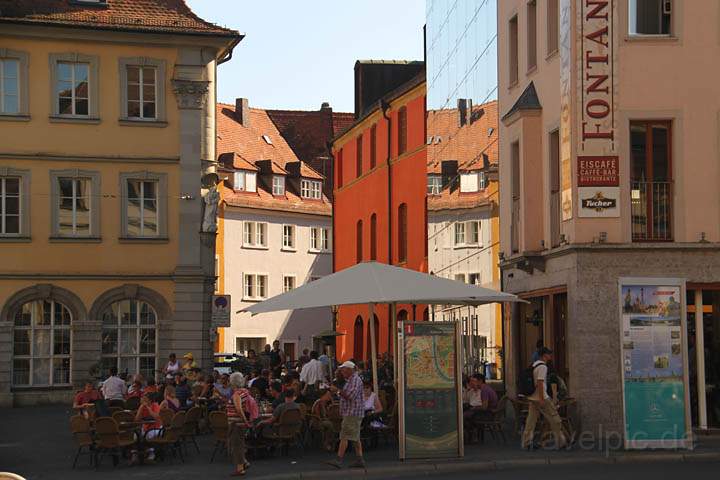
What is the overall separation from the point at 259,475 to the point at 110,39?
25.5 metres

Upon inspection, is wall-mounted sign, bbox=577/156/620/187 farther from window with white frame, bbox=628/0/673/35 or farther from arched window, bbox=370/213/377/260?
arched window, bbox=370/213/377/260

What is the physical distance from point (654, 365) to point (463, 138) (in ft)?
51.5

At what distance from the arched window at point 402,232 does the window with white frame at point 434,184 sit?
31.9ft

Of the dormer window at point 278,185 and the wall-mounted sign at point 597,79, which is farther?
the dormer window at point 278,185

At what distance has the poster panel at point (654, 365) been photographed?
2273cm

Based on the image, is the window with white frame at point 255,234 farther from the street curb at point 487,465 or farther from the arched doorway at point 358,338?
the street curb at point 487,465

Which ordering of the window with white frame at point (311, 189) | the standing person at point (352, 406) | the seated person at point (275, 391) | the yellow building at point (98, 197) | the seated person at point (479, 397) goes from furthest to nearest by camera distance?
1. the window with white frame at point (311, 189)
2. the yellow building at point (98, 197)
3. the seated person at point (275, 391)
4. the seated person at point (479, 397)
5. the standing person at point (352, 406)

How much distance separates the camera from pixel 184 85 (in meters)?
44.2

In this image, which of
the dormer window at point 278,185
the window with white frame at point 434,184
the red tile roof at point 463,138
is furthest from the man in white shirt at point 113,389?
the dormer window at point 278,185

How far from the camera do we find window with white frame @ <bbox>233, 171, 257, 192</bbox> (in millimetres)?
79875

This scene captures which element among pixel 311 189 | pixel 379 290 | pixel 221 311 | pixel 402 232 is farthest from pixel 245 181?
pixel 379 290

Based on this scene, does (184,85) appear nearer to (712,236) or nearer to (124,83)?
(124,83)

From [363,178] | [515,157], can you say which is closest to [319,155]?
[363,178]

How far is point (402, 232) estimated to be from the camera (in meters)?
54.0
